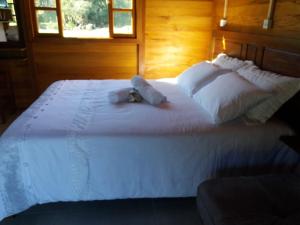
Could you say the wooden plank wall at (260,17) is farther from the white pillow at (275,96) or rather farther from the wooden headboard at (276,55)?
the white pillow at (275,96)

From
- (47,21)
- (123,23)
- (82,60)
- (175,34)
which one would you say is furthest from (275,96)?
(47,21)

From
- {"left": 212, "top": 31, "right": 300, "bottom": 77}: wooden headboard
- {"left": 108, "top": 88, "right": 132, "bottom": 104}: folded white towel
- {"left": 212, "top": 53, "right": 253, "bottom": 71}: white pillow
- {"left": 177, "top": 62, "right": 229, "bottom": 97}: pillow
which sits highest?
{"left": 212, "top": 31, "right": 300, "bottom": 77}: wooden headboard

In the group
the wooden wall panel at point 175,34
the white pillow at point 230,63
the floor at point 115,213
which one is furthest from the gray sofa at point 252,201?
the wooden wall panel at point 175,34

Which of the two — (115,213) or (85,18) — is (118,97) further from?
(85,18)

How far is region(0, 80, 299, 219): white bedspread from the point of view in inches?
63.4

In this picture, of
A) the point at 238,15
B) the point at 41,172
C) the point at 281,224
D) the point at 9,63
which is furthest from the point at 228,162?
the point at 9,63

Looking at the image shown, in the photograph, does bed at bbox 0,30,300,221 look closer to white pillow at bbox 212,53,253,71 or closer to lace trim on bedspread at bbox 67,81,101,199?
lace trim on bedspread at bbox 67,81,101,199

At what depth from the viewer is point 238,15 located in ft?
8.95

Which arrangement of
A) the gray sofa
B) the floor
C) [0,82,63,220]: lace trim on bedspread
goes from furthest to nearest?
the floor, [0,82,63,220]: lace trim on bedspread, the gray sofa

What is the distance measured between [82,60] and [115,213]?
2.35 metres

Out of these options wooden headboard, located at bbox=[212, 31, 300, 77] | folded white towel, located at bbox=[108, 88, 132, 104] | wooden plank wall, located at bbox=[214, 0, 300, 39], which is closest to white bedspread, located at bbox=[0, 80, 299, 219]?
folded white towel, located at bbox=[108, 88, 132, 104]

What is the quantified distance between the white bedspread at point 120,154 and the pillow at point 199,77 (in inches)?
23.7

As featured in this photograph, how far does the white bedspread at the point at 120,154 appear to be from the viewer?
161cm

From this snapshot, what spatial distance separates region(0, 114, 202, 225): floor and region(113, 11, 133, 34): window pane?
242cm
